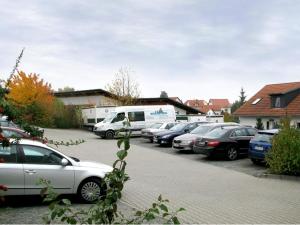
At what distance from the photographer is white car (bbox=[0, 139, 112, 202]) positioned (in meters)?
9.73

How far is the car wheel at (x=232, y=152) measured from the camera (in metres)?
20.7

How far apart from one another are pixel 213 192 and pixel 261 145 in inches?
239

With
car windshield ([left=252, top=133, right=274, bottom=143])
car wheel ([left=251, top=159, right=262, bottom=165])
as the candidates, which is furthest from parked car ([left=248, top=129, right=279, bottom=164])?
car wheel ([left=251, top=159, right=262, bottom=165])

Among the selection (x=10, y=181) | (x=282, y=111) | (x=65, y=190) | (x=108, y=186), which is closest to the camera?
(x=108, y=186)

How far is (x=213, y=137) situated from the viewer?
20812 millimetres

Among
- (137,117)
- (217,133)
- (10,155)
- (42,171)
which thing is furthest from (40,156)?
(137,117)

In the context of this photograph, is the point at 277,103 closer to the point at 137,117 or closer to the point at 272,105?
the point at 272,105

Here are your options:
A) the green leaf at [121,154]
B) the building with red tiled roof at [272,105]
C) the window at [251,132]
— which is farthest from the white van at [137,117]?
the green leaf at [121,154]

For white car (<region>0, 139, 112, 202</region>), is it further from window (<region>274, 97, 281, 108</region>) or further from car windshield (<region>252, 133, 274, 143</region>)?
window (<region>274, 97, 281, 108</region>)

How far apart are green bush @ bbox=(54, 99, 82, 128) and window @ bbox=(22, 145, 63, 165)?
1551 inches

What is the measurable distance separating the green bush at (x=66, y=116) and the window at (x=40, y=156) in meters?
39.4

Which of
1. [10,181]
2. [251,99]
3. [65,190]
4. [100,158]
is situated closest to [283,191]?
[65,190]

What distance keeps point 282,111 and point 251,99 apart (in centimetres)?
761

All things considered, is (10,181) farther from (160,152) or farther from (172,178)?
(160,152)
